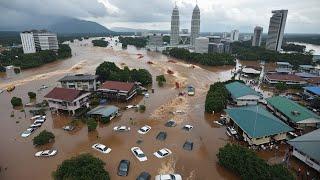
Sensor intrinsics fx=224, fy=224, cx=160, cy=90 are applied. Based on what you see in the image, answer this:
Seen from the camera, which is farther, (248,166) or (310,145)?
(310,145)

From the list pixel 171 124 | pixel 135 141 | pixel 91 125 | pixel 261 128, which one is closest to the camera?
pixel 261 128

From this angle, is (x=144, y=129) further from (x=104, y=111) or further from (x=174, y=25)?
(x=174, y=25)

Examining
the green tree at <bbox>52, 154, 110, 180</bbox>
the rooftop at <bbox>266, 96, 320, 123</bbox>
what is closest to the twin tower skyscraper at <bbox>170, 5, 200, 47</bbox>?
the rooftop at <bbox>266, 96, 320, 123</bbox>

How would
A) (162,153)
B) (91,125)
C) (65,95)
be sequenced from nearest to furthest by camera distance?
(162,153), (91,125), (65,95)

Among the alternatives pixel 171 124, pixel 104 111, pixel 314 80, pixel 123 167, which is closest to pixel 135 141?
pixel 123 167

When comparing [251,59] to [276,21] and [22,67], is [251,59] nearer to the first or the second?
[276,21]

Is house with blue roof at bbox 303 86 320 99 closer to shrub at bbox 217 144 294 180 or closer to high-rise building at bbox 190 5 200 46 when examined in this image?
shrub at bbox 217 144 294 180
